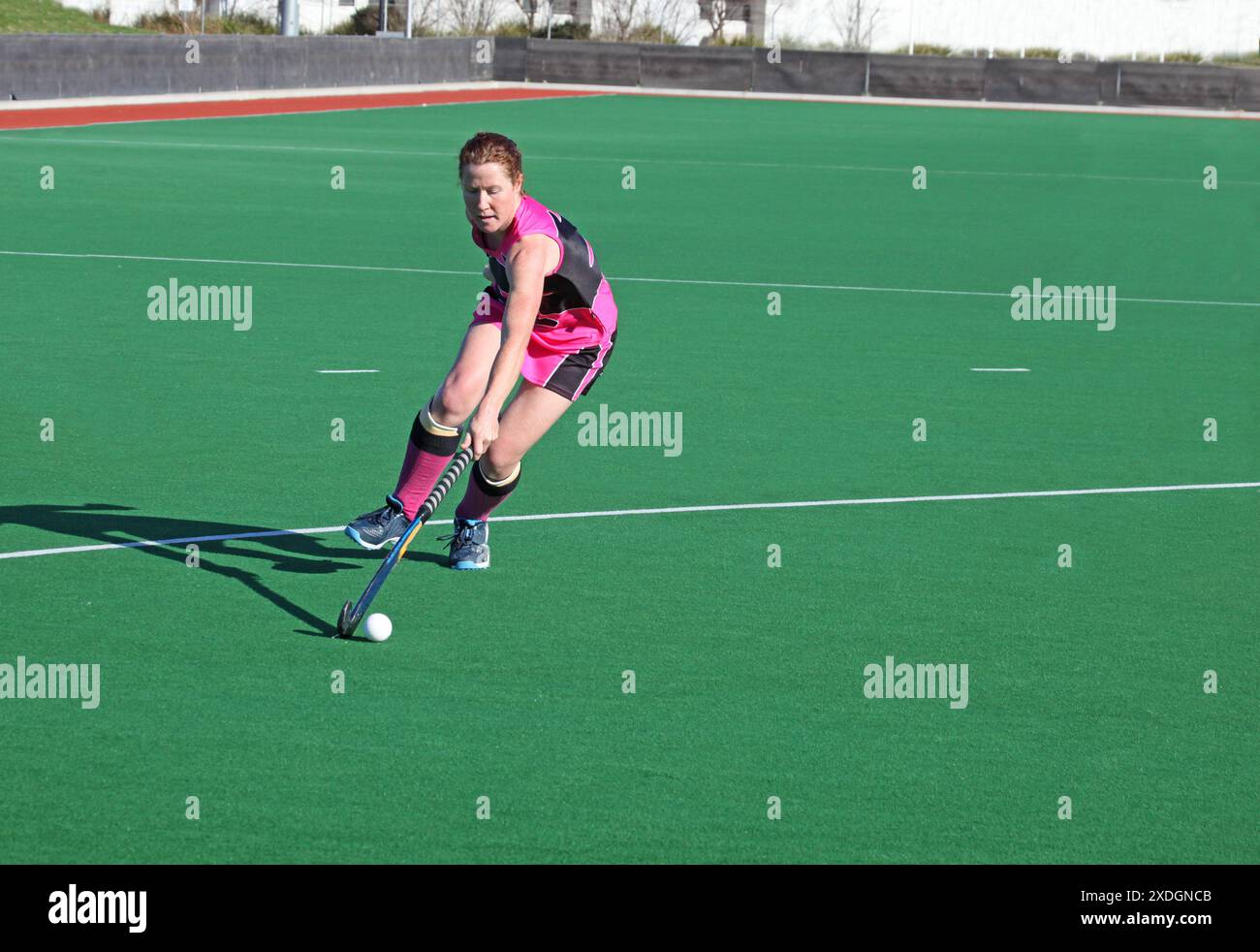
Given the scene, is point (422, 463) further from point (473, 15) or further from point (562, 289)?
point (473, 15)

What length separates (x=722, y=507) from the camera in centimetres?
938

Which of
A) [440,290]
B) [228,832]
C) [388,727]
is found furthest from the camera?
[440,290]

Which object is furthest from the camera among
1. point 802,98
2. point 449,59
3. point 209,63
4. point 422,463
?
point 802,98

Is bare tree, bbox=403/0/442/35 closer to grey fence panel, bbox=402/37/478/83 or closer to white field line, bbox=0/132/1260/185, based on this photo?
grey fence panel, bbox=402/37/478/83

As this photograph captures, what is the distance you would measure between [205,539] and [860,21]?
6160cm

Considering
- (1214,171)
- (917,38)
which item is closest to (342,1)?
(917,38)

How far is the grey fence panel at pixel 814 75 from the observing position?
5366 cm

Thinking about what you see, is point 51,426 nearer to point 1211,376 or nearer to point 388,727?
point 388,727

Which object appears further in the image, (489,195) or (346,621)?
(489,195)

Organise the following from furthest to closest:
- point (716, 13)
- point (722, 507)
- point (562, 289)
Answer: point (716, 13) → point (722, 507) → point (562, 289)

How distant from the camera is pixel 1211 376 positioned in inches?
536

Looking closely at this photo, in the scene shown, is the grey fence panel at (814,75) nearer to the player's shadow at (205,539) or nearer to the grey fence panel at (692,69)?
the grey fence panel at (692,69)

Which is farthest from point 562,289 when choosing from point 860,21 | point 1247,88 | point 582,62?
point 860,21
